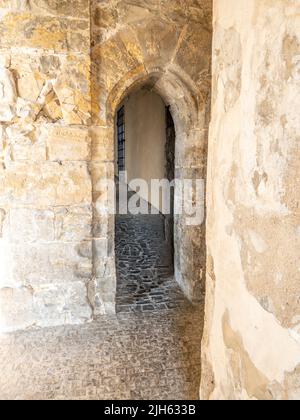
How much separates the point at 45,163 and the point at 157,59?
135cm

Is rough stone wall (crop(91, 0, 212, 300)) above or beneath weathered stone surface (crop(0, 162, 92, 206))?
above

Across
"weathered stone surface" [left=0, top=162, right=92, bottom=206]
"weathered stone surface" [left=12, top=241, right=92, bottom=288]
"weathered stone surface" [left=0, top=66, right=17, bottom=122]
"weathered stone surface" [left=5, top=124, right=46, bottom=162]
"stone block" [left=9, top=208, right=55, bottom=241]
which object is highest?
"weathered stone surface" [left=0, top=66, right=17, bottom=122]

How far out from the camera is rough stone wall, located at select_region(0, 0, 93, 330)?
8.39 feet

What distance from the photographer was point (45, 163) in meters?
2.69

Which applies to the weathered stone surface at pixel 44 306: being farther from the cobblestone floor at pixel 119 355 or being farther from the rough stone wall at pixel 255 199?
the rough stone wall at pixel 255 199

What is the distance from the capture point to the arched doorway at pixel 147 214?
358cm

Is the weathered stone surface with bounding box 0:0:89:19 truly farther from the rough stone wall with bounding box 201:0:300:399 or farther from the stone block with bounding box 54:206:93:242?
the rough stone wall with bounding box 201:0:300:399

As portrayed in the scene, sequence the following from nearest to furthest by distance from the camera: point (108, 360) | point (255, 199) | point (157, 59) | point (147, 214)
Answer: point (255, 199), point (108, 360), point (157, 59), point (147, 214)

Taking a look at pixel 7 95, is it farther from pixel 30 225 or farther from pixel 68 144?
pixel 30 225

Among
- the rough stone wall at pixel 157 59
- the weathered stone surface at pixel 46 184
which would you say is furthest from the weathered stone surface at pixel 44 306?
the weathered stone surface at pixel 46 184

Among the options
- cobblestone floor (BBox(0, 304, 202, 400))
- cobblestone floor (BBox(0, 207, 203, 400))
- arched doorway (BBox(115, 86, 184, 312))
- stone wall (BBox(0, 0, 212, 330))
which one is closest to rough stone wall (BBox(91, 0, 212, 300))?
stone wall (BBox(0, 0, 212, 330))

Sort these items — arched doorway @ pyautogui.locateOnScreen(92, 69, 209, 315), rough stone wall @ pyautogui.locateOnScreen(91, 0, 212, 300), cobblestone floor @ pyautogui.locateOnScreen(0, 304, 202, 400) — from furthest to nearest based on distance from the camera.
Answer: arched doorway @ pyautogui.locateOnScreen(92, 69, 209, 315)
rough stone wall @ pyautogui.locateOnScreen(91, 0, 212, 300)
cobblestone floor @ pyautogui.locateOnScreen(0, 304, 202, 400)

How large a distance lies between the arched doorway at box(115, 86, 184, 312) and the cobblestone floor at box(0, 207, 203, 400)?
0.03m

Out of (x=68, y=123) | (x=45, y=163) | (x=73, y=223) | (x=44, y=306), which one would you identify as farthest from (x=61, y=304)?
(x=68, y=123)
